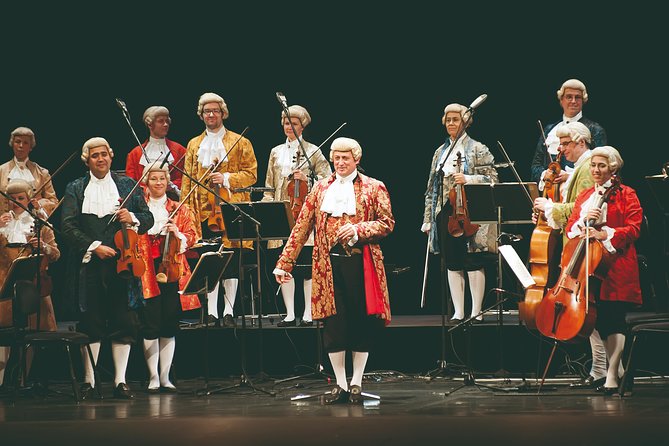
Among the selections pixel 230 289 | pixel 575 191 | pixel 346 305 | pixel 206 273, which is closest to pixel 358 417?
pixel 346 305

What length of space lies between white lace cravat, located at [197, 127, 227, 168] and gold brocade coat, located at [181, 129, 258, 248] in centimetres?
3

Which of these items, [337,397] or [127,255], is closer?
[337,397]

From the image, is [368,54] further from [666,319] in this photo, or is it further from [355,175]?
[666,319]

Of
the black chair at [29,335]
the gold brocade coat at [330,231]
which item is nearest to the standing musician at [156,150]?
the black chair at [29,335]

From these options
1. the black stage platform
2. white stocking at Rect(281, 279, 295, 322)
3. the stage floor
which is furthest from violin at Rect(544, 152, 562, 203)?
white stocking at Rect(281, 279, 295, 322)

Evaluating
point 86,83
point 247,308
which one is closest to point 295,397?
point 247,308

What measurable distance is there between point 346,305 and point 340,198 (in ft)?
1.97

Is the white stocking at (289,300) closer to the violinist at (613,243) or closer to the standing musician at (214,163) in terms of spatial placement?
the standing musician at (214,163)

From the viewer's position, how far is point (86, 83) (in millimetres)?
9398

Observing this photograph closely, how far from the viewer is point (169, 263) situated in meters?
7.02

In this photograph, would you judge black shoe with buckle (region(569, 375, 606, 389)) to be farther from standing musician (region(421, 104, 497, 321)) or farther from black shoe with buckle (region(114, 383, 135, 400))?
black shoe with buckle (region(114, 383, 135, 400))

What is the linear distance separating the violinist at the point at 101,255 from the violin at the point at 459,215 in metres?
2.09

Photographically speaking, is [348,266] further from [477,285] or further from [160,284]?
[477,285]

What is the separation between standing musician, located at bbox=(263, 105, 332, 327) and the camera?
802 cm
